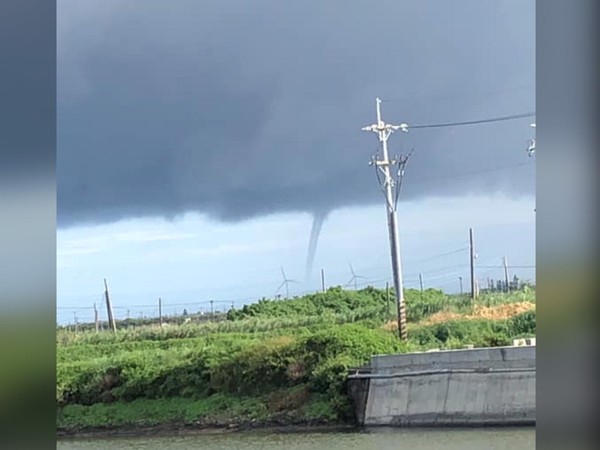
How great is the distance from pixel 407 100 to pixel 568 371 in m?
0.72

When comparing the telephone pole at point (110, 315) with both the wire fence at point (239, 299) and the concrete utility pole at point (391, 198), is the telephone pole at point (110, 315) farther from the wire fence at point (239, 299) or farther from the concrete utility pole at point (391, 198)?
the concrete utility pole at point (391, 198)

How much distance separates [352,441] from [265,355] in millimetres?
327

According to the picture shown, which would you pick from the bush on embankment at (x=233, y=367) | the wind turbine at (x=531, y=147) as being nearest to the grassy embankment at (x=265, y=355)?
the bush on embankment at (x=233, y=367)

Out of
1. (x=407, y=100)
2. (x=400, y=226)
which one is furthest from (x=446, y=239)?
(x=407, y=100)

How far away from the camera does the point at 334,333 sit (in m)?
1.95

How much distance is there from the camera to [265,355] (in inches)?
75.2

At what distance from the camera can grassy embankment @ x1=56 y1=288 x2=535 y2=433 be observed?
1831mm

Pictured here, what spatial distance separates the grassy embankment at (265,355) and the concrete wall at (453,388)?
3 cm

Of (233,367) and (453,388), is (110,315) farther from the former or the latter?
(453,388)

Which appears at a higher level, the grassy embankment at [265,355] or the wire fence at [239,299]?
the wire fence at [239,299]

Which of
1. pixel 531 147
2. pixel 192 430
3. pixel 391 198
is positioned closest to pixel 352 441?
pixel 192 430

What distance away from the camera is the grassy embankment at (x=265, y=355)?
1831 mm

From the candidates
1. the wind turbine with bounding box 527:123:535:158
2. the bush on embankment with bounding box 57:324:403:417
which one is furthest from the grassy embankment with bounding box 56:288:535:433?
the wind turbine with bounding box 527:123:535:158

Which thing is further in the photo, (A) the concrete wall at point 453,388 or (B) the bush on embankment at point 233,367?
(A) the concrete wall at point 453,388
